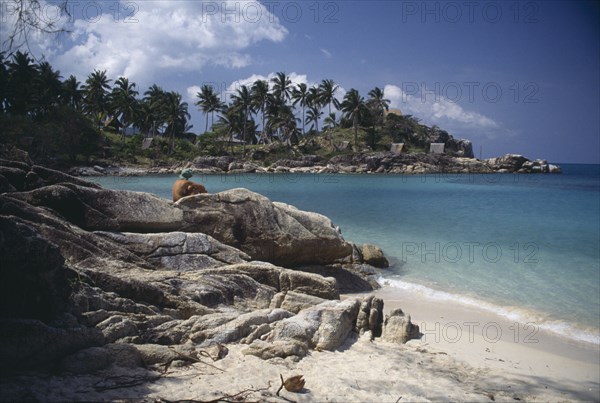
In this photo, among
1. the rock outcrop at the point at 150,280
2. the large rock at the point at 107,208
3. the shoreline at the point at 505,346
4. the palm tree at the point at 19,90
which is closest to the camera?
the rock outcrop at the point at 150,280

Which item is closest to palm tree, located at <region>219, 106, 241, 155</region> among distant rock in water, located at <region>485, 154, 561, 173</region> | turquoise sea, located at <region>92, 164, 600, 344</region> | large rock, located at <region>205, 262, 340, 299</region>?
turquoise sea, located at <region>92, 164, 600, 344</region>

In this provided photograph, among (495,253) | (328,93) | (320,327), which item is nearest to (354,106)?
(328,93)

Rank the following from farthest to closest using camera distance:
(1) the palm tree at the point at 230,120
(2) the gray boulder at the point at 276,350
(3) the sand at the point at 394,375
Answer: (1) the palm tree at the point at 230,120 < (2) the gray boulder at the point at 276,350 < (3) the sand at the point at 394,375

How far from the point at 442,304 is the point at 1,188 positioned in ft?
36.8

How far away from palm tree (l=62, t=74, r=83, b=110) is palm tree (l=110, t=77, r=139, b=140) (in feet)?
19.6

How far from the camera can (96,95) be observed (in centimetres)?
8019

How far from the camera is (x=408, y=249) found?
1898 cm

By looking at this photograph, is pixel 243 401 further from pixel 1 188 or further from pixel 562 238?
pixel 562 238

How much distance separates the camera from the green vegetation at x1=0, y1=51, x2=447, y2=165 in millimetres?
62281

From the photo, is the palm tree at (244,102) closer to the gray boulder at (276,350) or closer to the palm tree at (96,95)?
the palm tree at (96,95)

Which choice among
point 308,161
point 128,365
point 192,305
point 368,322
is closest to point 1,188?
point 192,305

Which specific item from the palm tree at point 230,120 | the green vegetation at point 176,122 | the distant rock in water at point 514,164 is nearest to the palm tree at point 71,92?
the green vegetation at point 176,122

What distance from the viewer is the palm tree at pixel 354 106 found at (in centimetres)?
9169

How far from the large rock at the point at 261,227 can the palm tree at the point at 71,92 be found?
3030 inches
